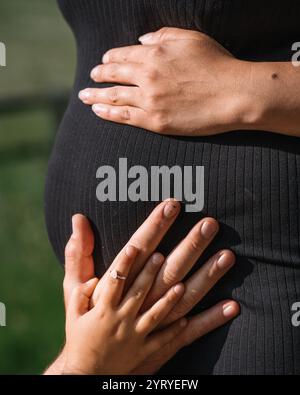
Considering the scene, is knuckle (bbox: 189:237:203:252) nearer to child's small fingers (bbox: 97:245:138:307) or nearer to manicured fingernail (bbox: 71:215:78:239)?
child's small fingers (bbox: 97:245:138:307)

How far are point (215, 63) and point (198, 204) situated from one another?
24 centimetres

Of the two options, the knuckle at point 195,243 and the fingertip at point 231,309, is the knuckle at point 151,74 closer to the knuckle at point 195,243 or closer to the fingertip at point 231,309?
the knuckle at point 195,243

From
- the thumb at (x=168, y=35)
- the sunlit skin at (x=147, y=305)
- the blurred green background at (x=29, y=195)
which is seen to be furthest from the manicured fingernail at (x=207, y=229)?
the blurred green background at (x=29, y=195)

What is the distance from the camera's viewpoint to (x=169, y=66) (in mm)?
1448

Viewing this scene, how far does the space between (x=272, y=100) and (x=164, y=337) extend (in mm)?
439

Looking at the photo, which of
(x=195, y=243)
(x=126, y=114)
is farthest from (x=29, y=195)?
(x=195, y=243)

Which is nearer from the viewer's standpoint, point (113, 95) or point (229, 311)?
point (229, 311)

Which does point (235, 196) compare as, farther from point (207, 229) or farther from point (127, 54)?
point (127, 54)

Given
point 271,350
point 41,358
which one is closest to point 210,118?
point 271,350

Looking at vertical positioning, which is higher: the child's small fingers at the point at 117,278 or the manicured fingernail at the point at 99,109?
the manicured fingernail at the point at 99,109

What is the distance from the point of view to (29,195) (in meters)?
3.84

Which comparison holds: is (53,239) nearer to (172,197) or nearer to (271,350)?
(172,197)

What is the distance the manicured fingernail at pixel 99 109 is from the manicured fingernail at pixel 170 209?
23cm

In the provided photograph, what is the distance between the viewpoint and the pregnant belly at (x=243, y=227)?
4.39 feet
